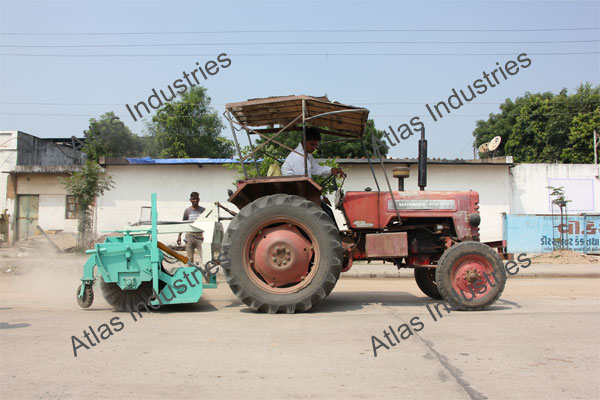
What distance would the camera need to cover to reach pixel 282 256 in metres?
5.47

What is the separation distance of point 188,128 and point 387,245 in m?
24.0

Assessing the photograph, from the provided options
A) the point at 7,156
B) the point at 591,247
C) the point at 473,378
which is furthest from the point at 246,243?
the point at 7,156

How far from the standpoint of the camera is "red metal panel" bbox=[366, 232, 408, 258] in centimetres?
591

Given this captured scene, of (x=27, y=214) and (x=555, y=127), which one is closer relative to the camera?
(x=27, y=214)

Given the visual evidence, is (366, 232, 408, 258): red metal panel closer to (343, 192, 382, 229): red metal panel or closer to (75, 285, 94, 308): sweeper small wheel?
(343, 192, 382, 229): red metal panel

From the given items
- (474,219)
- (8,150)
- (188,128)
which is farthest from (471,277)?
(188,128)

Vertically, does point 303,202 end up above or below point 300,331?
above

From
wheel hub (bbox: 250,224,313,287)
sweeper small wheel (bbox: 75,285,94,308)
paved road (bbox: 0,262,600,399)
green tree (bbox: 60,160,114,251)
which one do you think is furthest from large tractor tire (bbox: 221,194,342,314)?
green tree (bbox: 60,160,114,251)

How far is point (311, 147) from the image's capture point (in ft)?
20.5

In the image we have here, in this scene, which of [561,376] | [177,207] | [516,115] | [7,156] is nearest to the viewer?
[561,376]

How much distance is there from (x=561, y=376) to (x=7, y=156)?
23.9 meters

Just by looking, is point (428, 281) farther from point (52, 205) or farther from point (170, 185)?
point (52, 205)

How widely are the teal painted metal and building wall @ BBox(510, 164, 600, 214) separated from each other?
17.2 metres

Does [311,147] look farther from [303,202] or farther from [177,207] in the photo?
[177,207]
